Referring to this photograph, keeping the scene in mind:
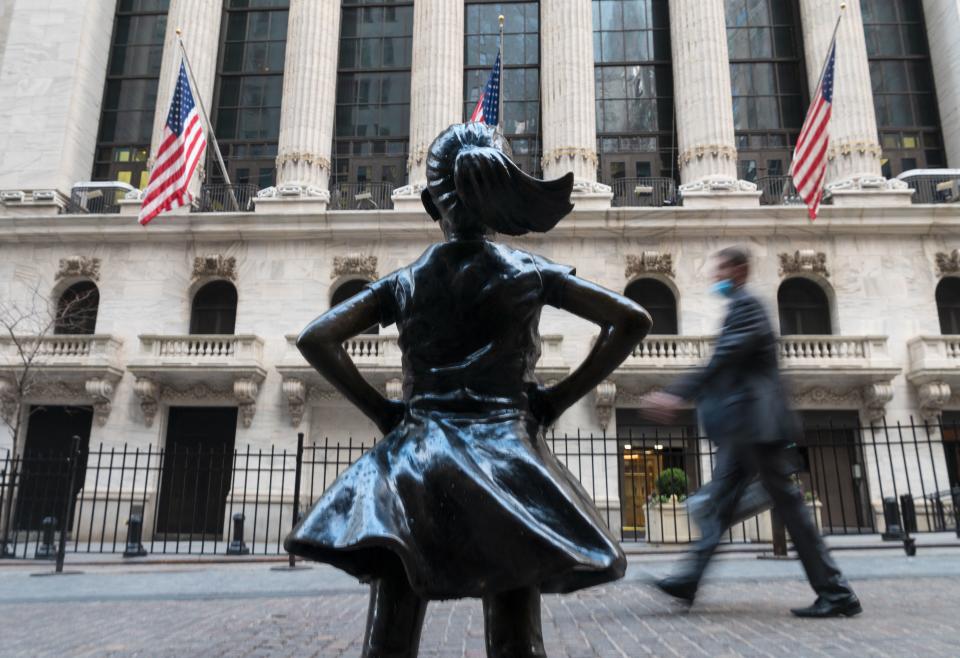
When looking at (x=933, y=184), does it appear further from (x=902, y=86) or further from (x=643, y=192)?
(x=643, y=192)

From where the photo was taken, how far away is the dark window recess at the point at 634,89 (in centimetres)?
2217

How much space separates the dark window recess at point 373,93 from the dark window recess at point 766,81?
34.9 feet

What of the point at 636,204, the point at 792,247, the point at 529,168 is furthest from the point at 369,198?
the point at 792,247

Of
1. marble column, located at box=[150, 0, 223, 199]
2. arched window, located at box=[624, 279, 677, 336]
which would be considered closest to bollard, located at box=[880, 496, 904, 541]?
arched window, located at box=[624, 279, 677, 336]

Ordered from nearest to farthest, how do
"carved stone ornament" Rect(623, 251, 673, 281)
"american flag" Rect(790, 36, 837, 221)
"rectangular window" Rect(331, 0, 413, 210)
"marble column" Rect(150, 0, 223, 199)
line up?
"american flag" Rect(790, 36, 837, 221) < "carved stone ornament" Rect(623, 251, 673, 281) < "marble column" Rect(150, 0, 223, 199) < "rectangular window" Rect(331, 0, 413, 210)

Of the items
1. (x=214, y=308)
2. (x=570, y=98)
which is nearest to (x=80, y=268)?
(x=214, y=308)

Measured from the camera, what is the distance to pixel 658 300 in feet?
65.8

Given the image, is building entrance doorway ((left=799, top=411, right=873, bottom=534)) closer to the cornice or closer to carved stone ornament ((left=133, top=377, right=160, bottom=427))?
the cornice

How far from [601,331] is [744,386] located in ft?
8.60

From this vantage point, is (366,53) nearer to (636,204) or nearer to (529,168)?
(529,168)

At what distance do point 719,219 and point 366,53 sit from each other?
1286cm

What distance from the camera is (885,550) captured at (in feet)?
30.8

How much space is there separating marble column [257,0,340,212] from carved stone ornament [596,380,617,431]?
31.2 feet

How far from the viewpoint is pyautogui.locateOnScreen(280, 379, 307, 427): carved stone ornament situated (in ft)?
59.2
